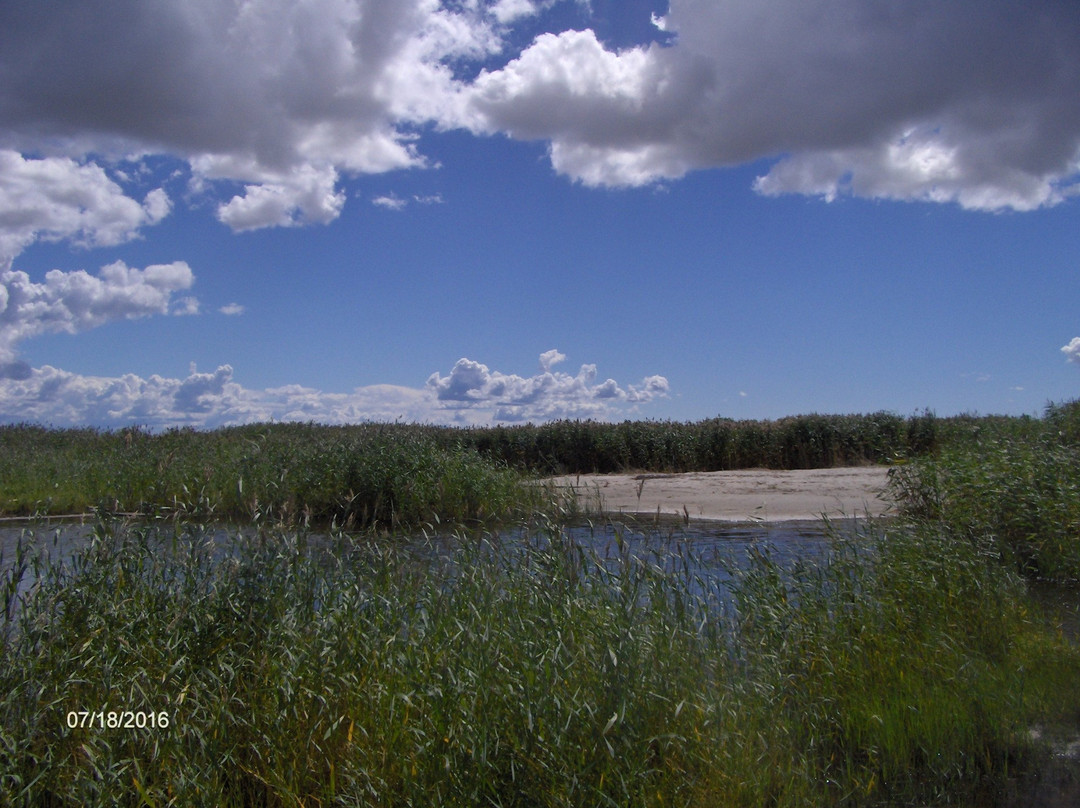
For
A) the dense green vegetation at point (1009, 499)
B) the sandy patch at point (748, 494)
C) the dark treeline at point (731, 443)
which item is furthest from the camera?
the dark treeline at point (731, 443)

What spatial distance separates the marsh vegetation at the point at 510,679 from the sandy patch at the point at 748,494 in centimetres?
758

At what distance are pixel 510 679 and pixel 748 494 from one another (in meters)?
14.1

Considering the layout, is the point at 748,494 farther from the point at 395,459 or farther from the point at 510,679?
the point at 510,679

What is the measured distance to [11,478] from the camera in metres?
16.4

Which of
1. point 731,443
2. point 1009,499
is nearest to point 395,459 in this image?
point 1009,499

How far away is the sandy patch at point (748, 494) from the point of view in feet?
46.7

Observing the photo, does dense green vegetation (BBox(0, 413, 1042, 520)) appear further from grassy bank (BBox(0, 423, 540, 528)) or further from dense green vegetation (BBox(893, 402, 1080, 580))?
dense green vegetation (BBox(893, 402, 1080, 580))

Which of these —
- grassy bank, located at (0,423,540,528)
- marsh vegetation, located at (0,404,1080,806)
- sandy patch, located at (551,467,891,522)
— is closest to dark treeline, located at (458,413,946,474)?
sandy patch, located at (551,467,891,522)

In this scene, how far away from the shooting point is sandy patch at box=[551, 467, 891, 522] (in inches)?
560

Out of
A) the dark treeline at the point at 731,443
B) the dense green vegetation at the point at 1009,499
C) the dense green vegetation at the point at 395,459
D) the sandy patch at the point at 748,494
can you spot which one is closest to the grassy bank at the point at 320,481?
the dense green vegetation at the point at 395,459

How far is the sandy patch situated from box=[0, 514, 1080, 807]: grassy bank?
782 cm

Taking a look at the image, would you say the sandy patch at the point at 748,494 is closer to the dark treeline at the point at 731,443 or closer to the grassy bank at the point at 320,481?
the grassy bank at the point at 320,481

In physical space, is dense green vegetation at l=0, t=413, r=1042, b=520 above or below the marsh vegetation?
above

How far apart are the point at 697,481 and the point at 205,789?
1690 centimetres
